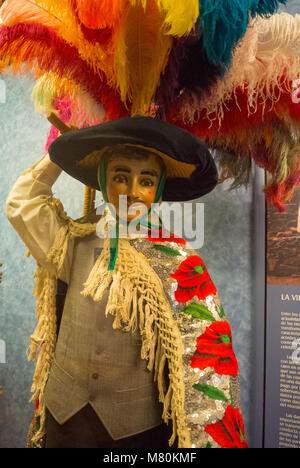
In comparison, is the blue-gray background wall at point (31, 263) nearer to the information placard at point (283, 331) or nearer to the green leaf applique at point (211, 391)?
the information placard at point (283, 331)

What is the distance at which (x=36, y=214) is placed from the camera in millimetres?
807

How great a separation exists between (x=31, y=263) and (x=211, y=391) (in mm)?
882

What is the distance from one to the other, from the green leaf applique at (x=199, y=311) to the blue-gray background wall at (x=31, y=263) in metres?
0.46

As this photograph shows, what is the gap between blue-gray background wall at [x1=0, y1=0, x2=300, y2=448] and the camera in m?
1.19

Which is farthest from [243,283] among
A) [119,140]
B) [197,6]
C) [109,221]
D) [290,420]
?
[197,6]

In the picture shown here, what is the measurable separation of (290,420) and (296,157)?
32.0 inches

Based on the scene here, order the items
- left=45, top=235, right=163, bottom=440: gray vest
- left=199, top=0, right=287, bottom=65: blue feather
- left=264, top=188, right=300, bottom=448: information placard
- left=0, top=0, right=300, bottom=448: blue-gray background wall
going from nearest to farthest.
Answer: left=199, top=0, right=287, bottom=65: blue feather → left=45, top=235, right=163, bottom=440: gray vest → left=264, top=188, right=300, bottom=448: information placard → left=0, top=0, right=300, bottom=448: blue-gray background wall

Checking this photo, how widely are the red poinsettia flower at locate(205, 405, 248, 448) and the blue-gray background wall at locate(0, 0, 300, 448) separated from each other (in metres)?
0.48

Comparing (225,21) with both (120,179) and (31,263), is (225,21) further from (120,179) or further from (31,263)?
(31,263)

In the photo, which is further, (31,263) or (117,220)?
(31,263)

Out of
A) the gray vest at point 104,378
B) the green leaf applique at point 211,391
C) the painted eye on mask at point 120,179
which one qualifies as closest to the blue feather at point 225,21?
the painted eye on mask at point 120,179

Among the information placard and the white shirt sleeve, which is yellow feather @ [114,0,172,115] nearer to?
the white shirt sleeve

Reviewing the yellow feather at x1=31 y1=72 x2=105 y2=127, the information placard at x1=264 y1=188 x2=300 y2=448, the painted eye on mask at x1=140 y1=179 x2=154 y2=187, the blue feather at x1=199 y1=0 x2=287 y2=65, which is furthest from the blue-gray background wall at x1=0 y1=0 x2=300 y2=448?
the blue feather at x1=199 y1=0 x2=287 y2=65

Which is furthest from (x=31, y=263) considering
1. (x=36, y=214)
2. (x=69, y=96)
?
(x=69, y=96)
